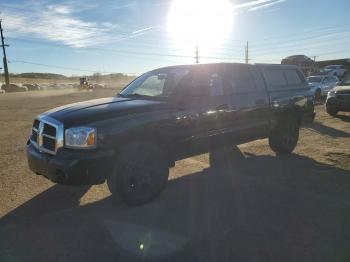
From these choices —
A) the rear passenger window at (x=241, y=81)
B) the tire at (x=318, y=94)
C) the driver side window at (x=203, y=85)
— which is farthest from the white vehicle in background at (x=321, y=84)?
the driver side window at (x=203, y=85)

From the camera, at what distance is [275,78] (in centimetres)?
743

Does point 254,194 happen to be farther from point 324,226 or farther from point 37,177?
point 37,177

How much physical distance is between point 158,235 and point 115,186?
98 centimetres

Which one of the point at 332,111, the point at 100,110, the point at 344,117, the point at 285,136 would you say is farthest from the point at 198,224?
the point at 332,111

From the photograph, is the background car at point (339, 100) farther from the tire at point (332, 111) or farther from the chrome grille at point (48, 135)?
the chrome grille at point (48, 135)

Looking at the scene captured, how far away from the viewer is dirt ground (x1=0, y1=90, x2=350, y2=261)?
3.67 meters

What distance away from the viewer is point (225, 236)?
3.98m

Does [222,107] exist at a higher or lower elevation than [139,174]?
higher

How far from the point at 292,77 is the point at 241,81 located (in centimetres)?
200

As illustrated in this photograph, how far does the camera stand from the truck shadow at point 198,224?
3.64m

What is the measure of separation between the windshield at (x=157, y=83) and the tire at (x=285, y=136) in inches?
110

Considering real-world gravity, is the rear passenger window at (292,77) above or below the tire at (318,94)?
above

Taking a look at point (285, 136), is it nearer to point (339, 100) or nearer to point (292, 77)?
point (292, 77)

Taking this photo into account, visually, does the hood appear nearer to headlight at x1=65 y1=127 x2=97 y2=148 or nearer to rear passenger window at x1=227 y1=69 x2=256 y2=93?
headlight at x1=65 y1=127 x2=97 y2=148
